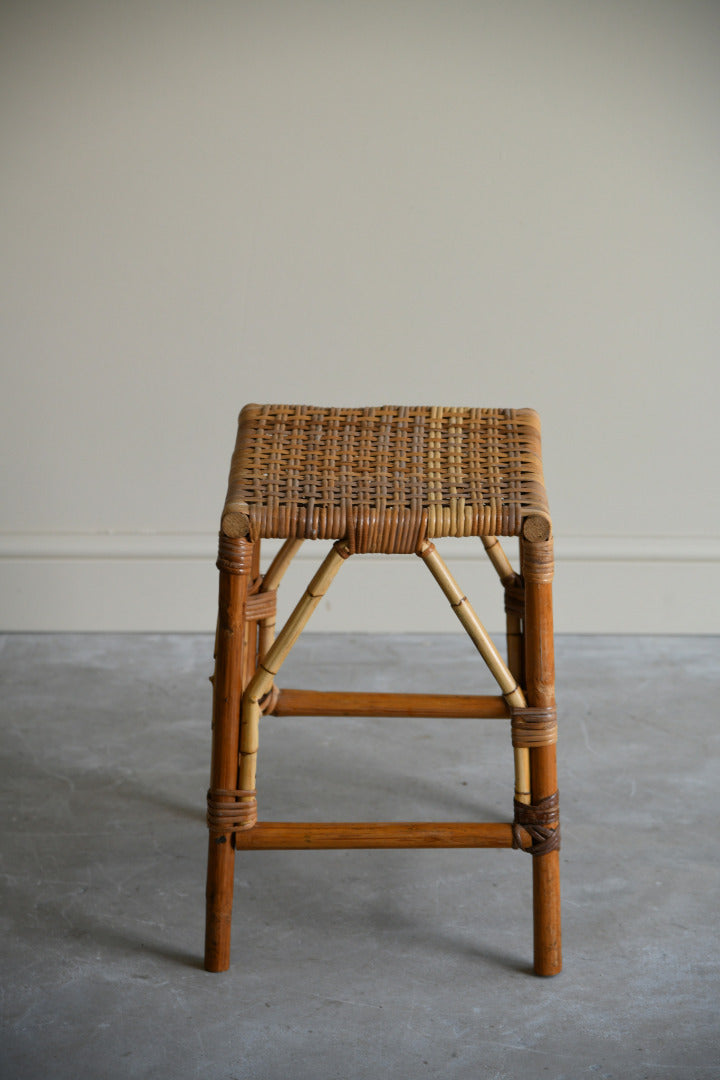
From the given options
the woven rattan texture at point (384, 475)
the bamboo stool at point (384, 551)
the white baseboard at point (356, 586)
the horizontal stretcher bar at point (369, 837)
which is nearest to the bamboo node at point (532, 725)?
the bamboo stool at point (384, 551)

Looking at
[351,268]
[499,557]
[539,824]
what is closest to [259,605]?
[499,557]

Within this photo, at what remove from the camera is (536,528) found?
4.00 ft

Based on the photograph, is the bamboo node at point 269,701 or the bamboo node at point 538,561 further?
the bamboo node at point 269,701

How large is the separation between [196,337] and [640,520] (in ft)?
3.62

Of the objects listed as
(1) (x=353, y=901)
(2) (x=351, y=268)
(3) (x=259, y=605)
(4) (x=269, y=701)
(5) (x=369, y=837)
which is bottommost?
(1) (x=353, y=901)

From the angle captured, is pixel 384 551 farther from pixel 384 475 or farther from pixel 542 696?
pixel 542 696

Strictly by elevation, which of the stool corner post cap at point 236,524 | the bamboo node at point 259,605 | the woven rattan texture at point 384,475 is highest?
the woven rattan texture at point 384,475

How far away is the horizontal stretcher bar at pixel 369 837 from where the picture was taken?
1262 mm

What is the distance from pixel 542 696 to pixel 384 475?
32cm

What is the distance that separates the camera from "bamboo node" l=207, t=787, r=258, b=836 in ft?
4.09

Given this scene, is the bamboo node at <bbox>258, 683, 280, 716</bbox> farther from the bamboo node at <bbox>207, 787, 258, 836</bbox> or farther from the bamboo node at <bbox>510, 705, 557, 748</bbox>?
the bamboo node at <bbox>510, 705, 557, 748</bbox>

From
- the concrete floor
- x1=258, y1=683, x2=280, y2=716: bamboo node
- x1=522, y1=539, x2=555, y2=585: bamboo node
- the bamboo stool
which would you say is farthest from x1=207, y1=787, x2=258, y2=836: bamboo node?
x1=522, y1=539, x2=555, y2=585: bamboo node

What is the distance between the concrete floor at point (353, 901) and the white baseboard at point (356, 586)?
30cm

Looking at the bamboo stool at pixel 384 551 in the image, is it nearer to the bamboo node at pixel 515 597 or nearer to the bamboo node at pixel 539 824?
the bamboo node at pixel 539 824
